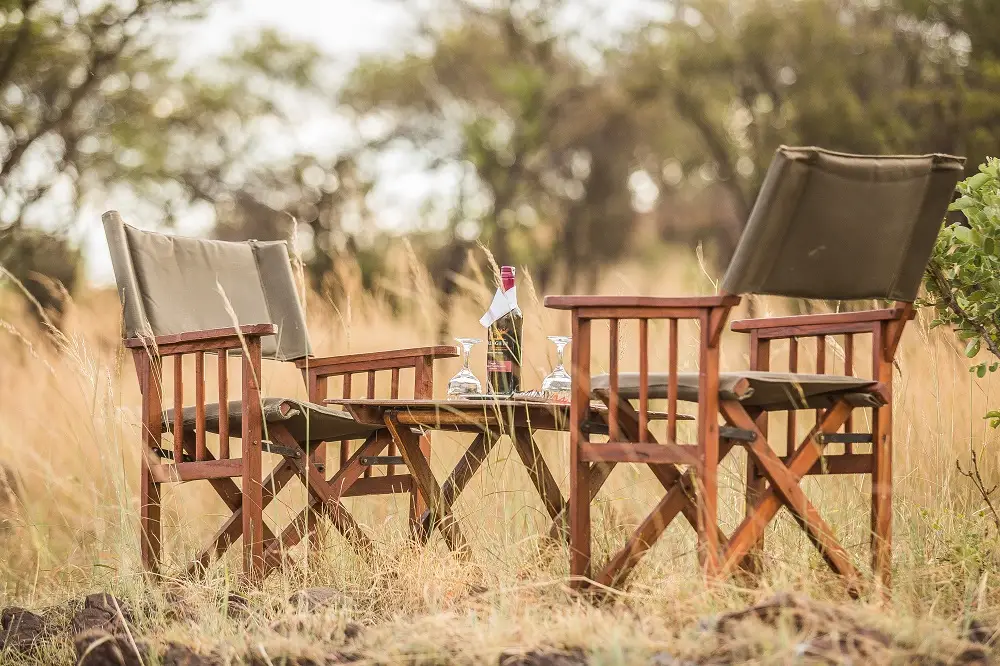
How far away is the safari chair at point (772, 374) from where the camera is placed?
97.2 inches

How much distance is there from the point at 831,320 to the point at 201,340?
61.6 inches

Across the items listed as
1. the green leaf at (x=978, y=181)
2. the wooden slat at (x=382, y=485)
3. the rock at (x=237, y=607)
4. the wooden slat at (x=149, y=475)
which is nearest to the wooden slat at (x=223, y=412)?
the wooden slat at (x=149, y=475)

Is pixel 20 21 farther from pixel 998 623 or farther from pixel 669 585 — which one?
pixel 998 623

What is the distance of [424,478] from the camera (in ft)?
10.2

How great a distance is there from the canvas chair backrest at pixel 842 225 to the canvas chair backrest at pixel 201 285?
4.57 feet

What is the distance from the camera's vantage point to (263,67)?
48.1 ft

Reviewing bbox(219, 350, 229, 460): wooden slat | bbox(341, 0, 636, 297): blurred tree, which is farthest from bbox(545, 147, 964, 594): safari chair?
bbox(341, 0, 636, 297): blurred tree

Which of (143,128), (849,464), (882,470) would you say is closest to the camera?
(882,470)

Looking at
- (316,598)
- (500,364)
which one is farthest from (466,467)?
(316,598)

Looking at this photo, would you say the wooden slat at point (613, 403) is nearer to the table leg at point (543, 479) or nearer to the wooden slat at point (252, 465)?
the table leg at point (543, 479)

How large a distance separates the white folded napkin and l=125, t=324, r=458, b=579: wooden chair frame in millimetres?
489

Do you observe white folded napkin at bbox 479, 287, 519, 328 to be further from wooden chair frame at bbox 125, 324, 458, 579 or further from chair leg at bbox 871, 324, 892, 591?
chair leg at bbox 871, 324, 892, 591

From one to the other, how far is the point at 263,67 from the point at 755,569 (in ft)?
42.2

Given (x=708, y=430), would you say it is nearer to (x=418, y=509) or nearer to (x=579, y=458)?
(x=579, y=458)
